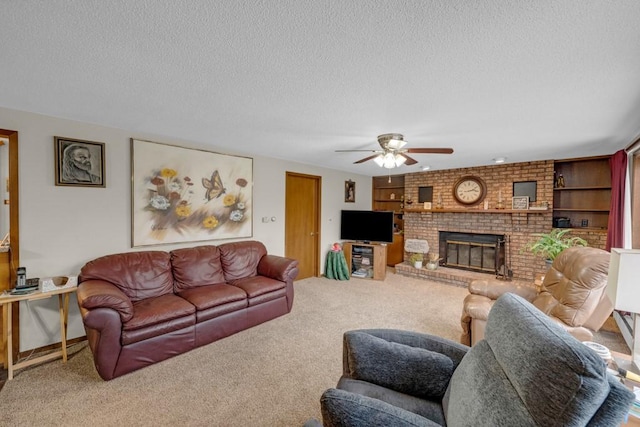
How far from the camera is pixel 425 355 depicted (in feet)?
4.85

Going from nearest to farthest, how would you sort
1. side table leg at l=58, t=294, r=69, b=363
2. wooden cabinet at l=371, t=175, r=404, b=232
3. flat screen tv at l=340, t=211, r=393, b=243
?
side table leg at l=58, t=294, r=69, b=363, flat screen tv at l=340, t=211, r=393, b=243, wooden cabinet at l=371, t=175, r=404, b=232

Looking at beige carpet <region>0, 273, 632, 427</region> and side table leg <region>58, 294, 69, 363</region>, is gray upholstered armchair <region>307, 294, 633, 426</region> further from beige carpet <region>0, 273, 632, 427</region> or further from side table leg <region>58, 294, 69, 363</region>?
side table leg <region>58, 294, 69, 363</region>

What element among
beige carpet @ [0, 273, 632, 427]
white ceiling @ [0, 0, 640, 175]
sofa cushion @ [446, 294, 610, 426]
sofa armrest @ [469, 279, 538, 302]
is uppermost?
white ceiling @ [0, 0, 640, 175]

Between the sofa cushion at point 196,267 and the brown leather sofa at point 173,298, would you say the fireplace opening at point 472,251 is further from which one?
the sofa cushion at point 196,267

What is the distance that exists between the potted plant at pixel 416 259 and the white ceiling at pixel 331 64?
3285 millimetres

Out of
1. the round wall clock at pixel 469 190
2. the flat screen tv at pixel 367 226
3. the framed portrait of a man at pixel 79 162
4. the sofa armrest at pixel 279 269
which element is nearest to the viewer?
the framed portrait of a man at pixel 79 162

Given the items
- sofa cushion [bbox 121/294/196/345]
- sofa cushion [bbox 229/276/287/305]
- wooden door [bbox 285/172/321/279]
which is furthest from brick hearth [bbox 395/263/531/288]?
sofa cushion [bbox 121/294/196/345]

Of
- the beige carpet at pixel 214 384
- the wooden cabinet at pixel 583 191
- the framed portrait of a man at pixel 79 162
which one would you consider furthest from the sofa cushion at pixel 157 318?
the wooden cabinet at pixel 583 191

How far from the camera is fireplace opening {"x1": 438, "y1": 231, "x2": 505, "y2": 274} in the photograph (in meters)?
5.00

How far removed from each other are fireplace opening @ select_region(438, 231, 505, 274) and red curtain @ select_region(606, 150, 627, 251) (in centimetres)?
156

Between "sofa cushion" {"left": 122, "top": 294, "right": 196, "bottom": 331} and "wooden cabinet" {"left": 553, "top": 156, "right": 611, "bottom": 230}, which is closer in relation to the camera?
"sofa cushion" {"left": 122, "top": 294, "right": 196, "bottom": 331}

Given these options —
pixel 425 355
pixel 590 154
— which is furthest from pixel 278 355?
pixel 590 154

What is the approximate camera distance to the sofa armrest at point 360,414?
1.01m

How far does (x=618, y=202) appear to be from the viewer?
3402 mm
